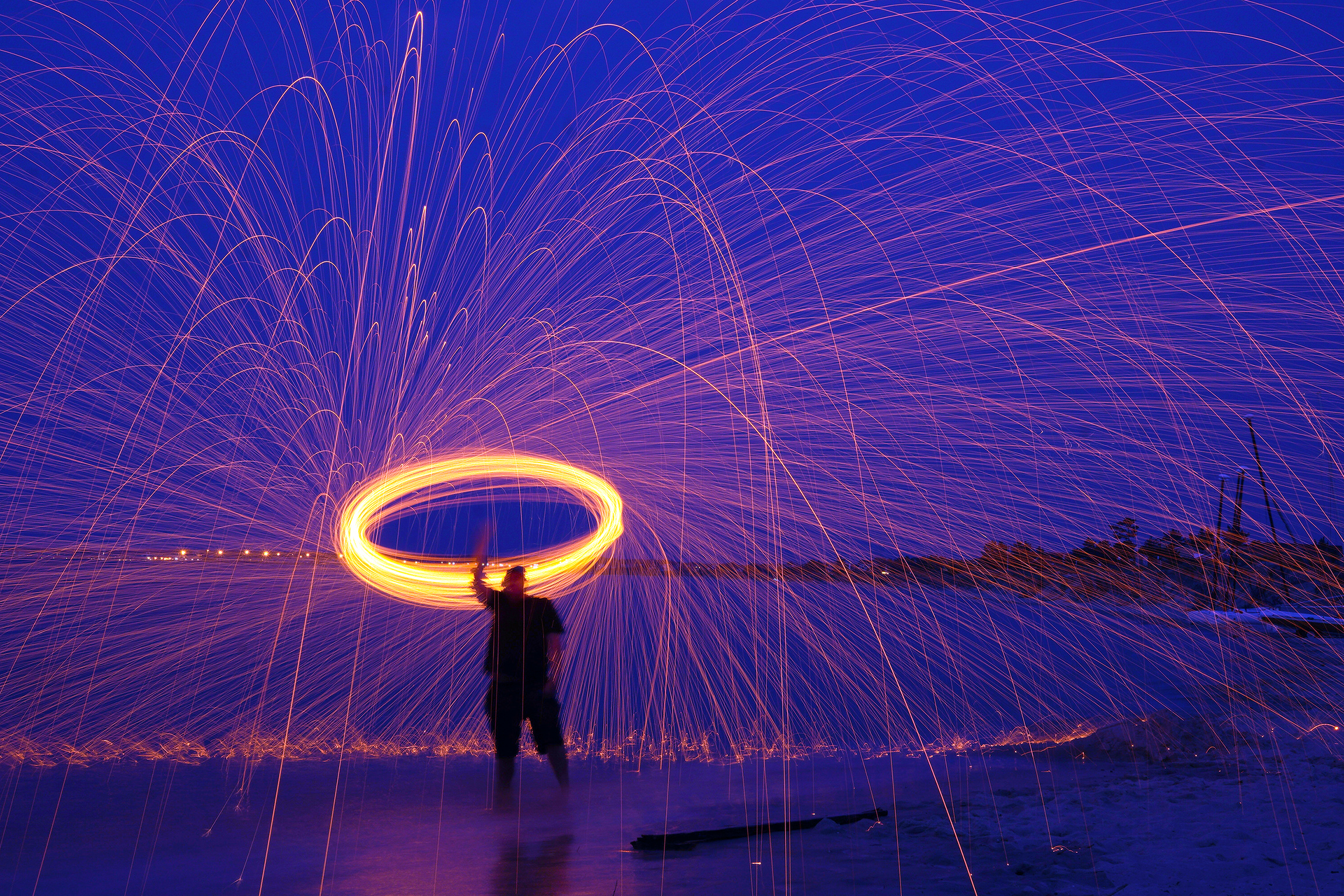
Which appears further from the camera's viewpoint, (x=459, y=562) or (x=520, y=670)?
(x=459, y=562)

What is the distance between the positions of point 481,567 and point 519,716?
1.46 m

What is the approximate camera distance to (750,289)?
942 centimetres

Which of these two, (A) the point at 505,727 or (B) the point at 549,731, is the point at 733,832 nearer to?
(B) the point at 549,731

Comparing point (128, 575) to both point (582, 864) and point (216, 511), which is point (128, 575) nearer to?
point (216, 511)

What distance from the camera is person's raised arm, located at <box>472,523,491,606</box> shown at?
339 inches

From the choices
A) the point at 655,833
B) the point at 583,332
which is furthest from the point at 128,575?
the point at 655,833

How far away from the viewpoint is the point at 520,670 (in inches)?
331

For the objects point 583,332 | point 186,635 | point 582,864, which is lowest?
point 582,864

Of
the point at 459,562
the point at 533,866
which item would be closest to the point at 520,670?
the point at 459,562

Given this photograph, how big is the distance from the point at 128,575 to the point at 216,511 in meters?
32.9

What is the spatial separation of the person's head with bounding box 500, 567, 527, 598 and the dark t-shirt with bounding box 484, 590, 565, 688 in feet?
0.19

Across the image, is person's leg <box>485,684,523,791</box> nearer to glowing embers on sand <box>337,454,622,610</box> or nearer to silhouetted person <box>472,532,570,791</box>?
silhouetted person <box>472,532,570,791</box>

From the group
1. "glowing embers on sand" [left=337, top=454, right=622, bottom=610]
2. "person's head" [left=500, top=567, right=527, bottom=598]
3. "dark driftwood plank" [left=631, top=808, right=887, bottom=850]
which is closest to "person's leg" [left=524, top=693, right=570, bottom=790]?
"person's head" [left=500, top=567, right=527, bottom=598]

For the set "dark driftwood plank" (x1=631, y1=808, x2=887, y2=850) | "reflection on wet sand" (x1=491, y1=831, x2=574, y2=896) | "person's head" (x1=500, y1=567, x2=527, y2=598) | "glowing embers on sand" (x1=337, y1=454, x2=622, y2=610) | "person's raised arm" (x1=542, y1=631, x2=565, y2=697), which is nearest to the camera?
"reflection on wet sand" (x1=491, y1=831, x2=574, y2=896)
